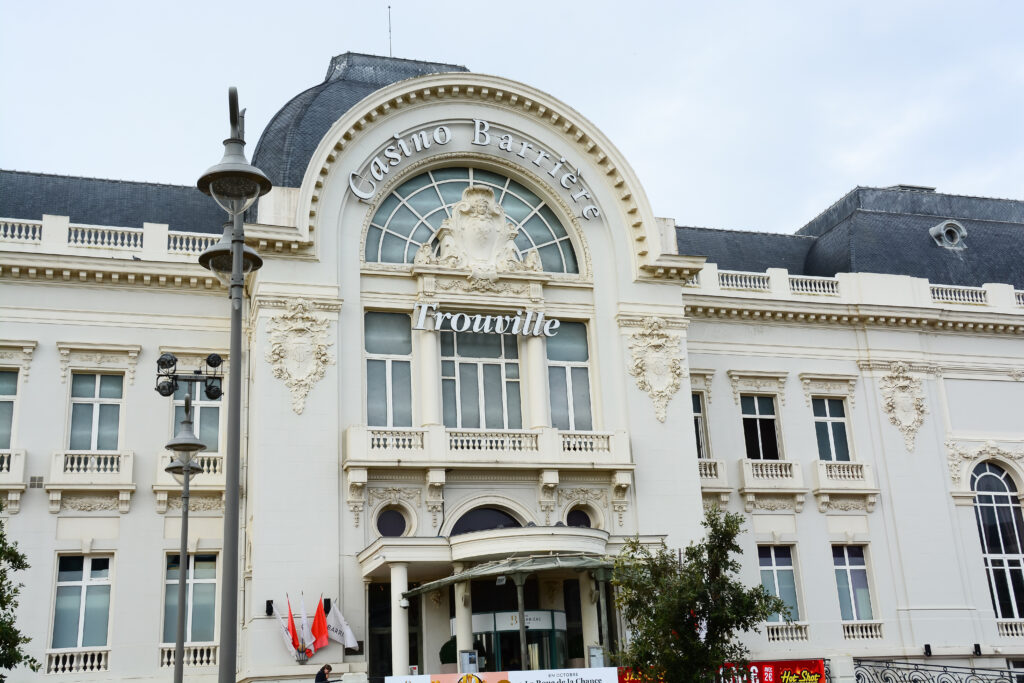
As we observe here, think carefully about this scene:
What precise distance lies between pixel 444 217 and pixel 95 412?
10321 mm

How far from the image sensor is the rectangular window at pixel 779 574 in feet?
105

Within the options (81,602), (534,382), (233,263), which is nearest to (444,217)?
(534,382)

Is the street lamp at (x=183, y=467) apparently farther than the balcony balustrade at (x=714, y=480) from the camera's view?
No

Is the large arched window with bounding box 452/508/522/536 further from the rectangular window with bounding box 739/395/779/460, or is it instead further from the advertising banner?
the rectangular window with bounding box 739/395/779/460

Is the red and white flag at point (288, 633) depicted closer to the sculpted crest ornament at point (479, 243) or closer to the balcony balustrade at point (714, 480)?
the sculpted crest ornament at point (479, 243)

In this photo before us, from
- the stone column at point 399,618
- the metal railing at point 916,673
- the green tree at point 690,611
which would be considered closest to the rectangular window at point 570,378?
the stone column at point 399,618

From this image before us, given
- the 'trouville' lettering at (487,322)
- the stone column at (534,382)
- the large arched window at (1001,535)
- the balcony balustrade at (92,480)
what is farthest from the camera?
the large arched window at (1001,535)

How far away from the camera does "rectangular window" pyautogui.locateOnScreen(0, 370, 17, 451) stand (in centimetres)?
2722

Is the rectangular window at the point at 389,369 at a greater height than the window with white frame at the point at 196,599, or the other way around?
the rectangular window at the point at 389,369

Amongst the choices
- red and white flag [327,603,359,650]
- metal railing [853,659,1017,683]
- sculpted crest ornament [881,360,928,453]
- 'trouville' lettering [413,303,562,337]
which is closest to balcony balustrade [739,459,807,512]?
sculpted crest ornament [881,360,928,453]

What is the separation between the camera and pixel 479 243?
2953 cm

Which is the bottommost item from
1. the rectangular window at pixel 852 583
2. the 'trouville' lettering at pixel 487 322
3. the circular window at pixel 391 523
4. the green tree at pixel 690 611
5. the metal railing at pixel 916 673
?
the metal railing at pixel 916 673

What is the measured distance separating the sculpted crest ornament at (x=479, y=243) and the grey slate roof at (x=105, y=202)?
7258 millimetres

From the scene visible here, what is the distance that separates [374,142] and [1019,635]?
2401 cm
